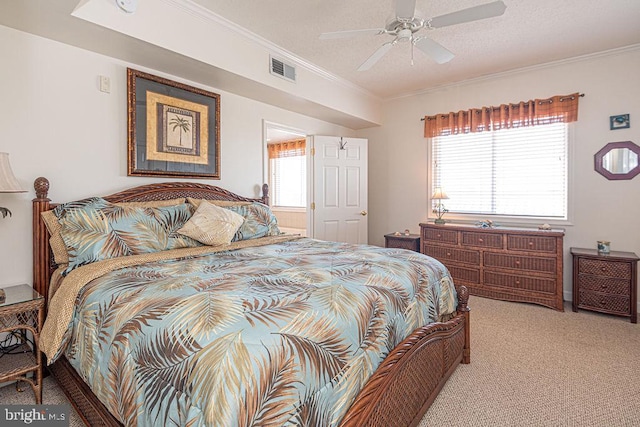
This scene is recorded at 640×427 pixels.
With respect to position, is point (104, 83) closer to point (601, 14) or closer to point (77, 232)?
point (77, 232)

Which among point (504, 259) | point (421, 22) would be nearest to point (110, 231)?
point (421, 22)

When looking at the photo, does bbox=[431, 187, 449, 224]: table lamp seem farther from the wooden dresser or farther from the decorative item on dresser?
the decorative item on dresser

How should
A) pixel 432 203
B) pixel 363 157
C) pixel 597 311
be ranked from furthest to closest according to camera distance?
pixel 363 157
pixel 432 203
pixel 597 311

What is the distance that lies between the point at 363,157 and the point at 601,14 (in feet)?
9.69

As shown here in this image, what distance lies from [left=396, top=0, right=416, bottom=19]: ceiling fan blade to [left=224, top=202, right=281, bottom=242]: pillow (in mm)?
1986

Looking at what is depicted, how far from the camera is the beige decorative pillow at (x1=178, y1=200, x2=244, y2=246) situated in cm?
249

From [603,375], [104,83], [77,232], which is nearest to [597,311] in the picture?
Result: [603,375]

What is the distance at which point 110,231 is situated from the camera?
6.83 feet

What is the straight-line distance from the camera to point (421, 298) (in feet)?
6.00

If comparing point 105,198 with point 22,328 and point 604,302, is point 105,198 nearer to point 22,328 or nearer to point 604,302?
point 22,328

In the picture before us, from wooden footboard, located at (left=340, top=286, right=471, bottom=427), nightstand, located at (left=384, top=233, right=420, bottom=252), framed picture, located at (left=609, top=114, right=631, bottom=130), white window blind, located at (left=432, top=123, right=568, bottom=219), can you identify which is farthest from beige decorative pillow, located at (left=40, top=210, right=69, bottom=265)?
framed picture, located at (left=609, top=114, right=631, bottom=130)

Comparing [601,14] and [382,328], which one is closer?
[382,328]

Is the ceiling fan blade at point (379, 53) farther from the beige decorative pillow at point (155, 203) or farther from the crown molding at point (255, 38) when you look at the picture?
the beige decorative pillow at point (155, 203)

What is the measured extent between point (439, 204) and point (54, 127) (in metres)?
4.25
